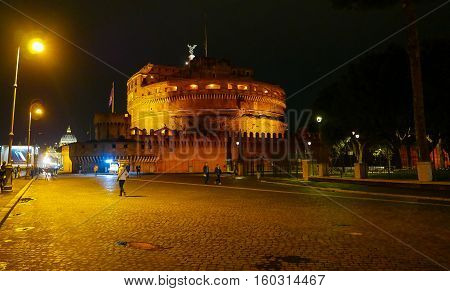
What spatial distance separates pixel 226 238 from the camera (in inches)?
260

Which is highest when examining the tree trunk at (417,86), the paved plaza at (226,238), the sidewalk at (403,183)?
the tree trunk at (417,86)

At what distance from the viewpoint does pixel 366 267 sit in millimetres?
4777

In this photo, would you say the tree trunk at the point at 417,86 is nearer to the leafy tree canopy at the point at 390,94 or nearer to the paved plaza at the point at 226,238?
the leafy tree canopy at the point at 390,94

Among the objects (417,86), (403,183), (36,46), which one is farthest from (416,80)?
(36,46)

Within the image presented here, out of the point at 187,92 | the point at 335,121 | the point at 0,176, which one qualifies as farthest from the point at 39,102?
the point at 187,92

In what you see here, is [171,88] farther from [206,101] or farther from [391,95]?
[391,95]

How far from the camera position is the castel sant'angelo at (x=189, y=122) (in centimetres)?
5272

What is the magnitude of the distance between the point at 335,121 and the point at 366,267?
1145 inches

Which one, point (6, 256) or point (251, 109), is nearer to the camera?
point (6, 256)

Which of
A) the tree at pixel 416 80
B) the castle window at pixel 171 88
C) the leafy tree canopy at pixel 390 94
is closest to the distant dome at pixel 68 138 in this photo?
the castle window at pixel 171 88

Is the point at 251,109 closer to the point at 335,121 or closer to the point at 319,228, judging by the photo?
the point at 335,121

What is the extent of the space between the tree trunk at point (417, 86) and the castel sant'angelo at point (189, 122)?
27.5 metres

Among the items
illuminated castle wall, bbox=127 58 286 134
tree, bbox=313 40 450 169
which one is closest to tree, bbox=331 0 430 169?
tree, bbox=313 40 450 169

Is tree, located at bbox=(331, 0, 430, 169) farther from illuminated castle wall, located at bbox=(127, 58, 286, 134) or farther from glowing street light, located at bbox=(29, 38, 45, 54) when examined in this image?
illuminated castle wall, located at bbox=(127, 58, 286, 134)
